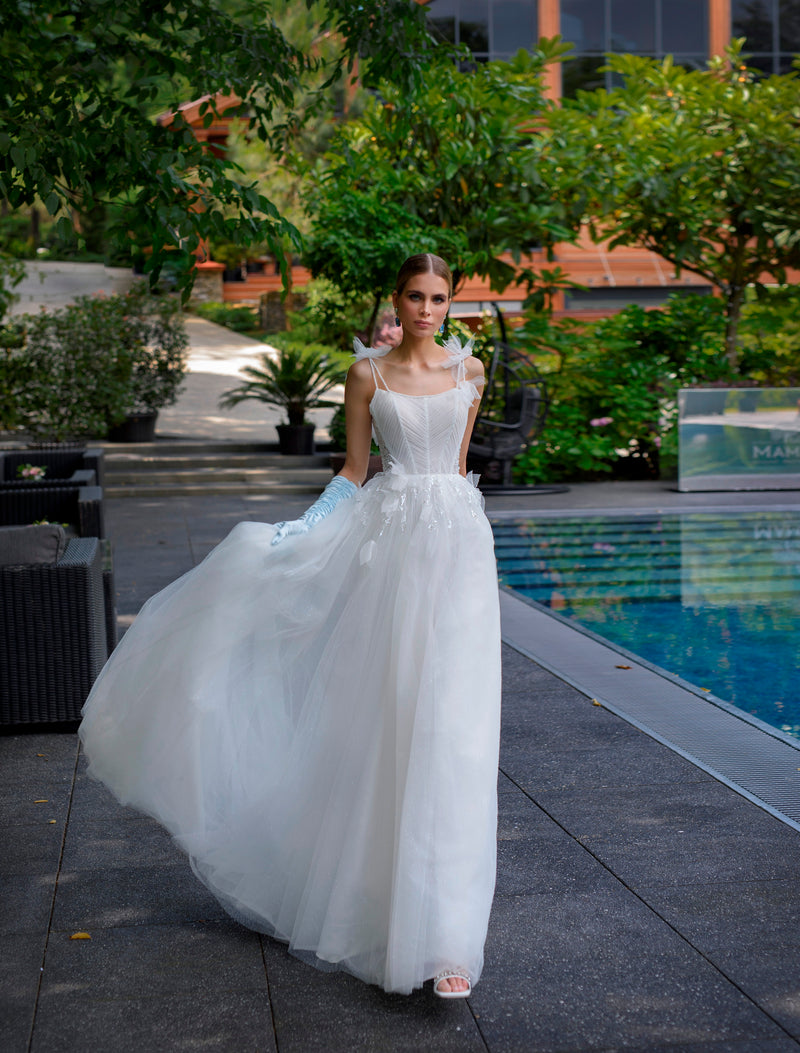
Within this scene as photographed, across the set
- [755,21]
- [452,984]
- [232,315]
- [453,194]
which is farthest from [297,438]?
[755,21]

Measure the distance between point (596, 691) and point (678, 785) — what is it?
1.37 meters

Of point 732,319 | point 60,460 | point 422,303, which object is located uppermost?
point 732,319

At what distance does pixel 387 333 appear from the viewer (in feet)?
45.7

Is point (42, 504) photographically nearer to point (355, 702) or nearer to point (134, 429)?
point (355, 702)

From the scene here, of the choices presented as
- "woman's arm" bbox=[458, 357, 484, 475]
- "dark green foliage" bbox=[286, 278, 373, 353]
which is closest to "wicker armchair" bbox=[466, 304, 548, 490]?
"dark green foliage" bbox=[286, 278, 373, 353]

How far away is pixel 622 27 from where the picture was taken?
3250cm

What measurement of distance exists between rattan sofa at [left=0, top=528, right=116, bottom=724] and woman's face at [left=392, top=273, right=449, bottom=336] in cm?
232

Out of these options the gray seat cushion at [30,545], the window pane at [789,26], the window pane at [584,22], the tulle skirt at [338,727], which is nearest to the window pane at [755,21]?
the window pane at [789,26]

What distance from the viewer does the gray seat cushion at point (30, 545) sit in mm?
4922

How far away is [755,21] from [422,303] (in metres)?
34.1

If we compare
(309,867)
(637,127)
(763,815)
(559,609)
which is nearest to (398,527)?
(309,867)

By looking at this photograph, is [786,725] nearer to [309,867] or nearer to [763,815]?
[763,815]

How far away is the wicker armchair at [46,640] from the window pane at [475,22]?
30.2m

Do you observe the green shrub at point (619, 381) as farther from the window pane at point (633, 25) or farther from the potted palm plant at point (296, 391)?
the window pane at point (633, 25)
